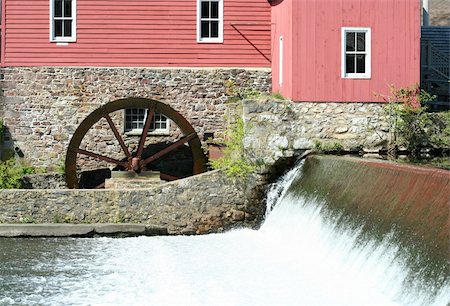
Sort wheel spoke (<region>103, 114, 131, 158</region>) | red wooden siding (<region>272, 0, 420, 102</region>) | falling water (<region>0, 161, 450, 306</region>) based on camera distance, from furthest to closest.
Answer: wheel spoke (<region>103, 114, 131, 158</region>)
red wooden siding (<region>272, 0, 420, 102</region>)
falling water (<region>0, 161, 450, 306</region>)

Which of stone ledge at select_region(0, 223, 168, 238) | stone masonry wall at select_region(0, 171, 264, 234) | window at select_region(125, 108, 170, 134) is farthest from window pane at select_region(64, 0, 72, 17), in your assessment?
stone ledge at select_region(0, 223, 168, 238)

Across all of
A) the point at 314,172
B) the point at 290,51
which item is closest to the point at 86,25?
the point at 290,51

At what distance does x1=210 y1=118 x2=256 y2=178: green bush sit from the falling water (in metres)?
1.01

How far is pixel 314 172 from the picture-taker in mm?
11812

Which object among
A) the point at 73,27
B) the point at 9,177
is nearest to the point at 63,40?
the point at 73,27

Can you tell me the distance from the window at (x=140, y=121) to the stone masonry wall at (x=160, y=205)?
4.14 metres

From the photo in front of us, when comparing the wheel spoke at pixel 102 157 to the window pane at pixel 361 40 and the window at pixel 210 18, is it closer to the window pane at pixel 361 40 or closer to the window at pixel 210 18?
the window at pixel 210 18

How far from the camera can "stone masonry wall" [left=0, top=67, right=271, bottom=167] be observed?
16.7 metres

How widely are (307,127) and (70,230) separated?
4363 mm

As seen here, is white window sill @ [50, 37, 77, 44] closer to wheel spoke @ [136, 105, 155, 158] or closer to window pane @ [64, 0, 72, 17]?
window pane @ [64, 0, 72, 17]

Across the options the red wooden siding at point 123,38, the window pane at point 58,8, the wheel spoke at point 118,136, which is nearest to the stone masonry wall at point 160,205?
the wheel spoke at point 118,136

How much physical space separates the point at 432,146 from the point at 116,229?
558 cm

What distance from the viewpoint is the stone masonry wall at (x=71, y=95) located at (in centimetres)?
1673

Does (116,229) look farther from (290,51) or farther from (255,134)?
(290,51)
